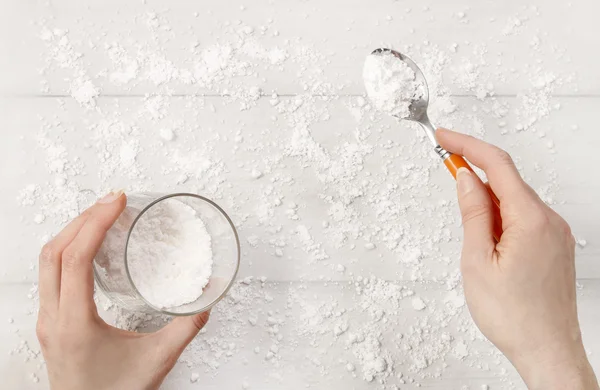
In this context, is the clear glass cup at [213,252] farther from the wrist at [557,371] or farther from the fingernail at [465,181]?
the wrist at [557,371]

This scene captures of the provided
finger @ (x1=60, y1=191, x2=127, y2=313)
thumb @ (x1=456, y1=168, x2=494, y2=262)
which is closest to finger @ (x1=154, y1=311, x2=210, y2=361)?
finger @ (x1=60, y1=191, x2=127, y2=313)

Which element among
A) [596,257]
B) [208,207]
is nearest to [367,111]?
[208,207]

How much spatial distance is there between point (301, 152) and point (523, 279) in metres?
0.39

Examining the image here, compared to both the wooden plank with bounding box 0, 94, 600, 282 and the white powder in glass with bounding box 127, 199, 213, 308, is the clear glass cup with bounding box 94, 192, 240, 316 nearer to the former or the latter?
the white powder in glass with bounding box 127, 199, 213, 308

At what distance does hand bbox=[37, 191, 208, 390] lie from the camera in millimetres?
688

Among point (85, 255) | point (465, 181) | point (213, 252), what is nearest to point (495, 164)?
point (465, 181)

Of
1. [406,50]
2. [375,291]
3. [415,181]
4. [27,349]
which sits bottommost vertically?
[27,349]

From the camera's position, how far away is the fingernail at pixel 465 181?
2.34 feet

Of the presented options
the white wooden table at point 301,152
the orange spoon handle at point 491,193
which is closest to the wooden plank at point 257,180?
the white wooden table at point 301,152

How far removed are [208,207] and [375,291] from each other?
1.04 feet

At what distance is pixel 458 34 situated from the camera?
3.05 ft

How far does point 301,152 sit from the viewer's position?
0.89 meters

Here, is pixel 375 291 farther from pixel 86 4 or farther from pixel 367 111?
pixel 86 4

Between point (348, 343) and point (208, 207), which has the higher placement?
point (208, 207)
